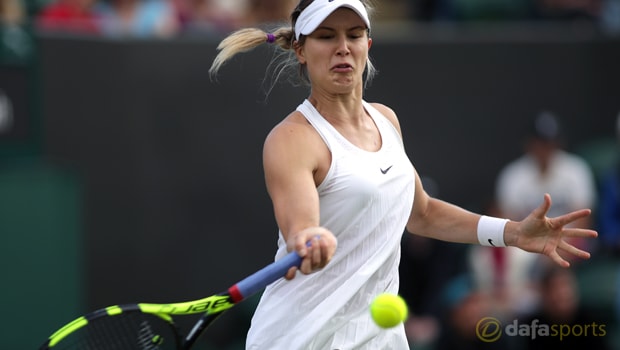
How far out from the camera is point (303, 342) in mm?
4141

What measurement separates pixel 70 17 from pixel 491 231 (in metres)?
4.73

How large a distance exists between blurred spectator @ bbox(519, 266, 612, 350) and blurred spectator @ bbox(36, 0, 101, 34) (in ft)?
11.8

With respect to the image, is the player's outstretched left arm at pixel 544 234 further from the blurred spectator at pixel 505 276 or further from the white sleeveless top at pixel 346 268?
the blurred spectator at pixel 505 276

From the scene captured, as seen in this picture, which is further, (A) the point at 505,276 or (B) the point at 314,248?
(A) the point at 505,276

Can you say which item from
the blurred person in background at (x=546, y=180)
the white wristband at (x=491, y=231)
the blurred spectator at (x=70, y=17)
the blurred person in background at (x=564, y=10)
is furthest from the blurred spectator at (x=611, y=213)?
the white wristband at (x=491, y=231)

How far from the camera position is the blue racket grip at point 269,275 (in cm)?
377

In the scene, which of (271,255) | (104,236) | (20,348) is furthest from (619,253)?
(20,348)

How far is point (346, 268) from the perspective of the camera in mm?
4180

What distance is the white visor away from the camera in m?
4.16

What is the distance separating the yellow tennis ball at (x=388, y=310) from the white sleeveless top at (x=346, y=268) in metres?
0.16

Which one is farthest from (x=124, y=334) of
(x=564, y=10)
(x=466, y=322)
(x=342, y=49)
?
(x=564, y=10)

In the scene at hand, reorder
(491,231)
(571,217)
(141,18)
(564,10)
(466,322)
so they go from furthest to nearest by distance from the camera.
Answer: (564,10)
(141,18)
(466,322)
(491,231)
(571,217)

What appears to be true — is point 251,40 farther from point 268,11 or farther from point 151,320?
point 268,11

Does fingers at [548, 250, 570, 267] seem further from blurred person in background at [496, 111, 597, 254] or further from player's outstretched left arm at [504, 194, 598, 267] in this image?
blurred person in background at [496, 111, 597, 254]
